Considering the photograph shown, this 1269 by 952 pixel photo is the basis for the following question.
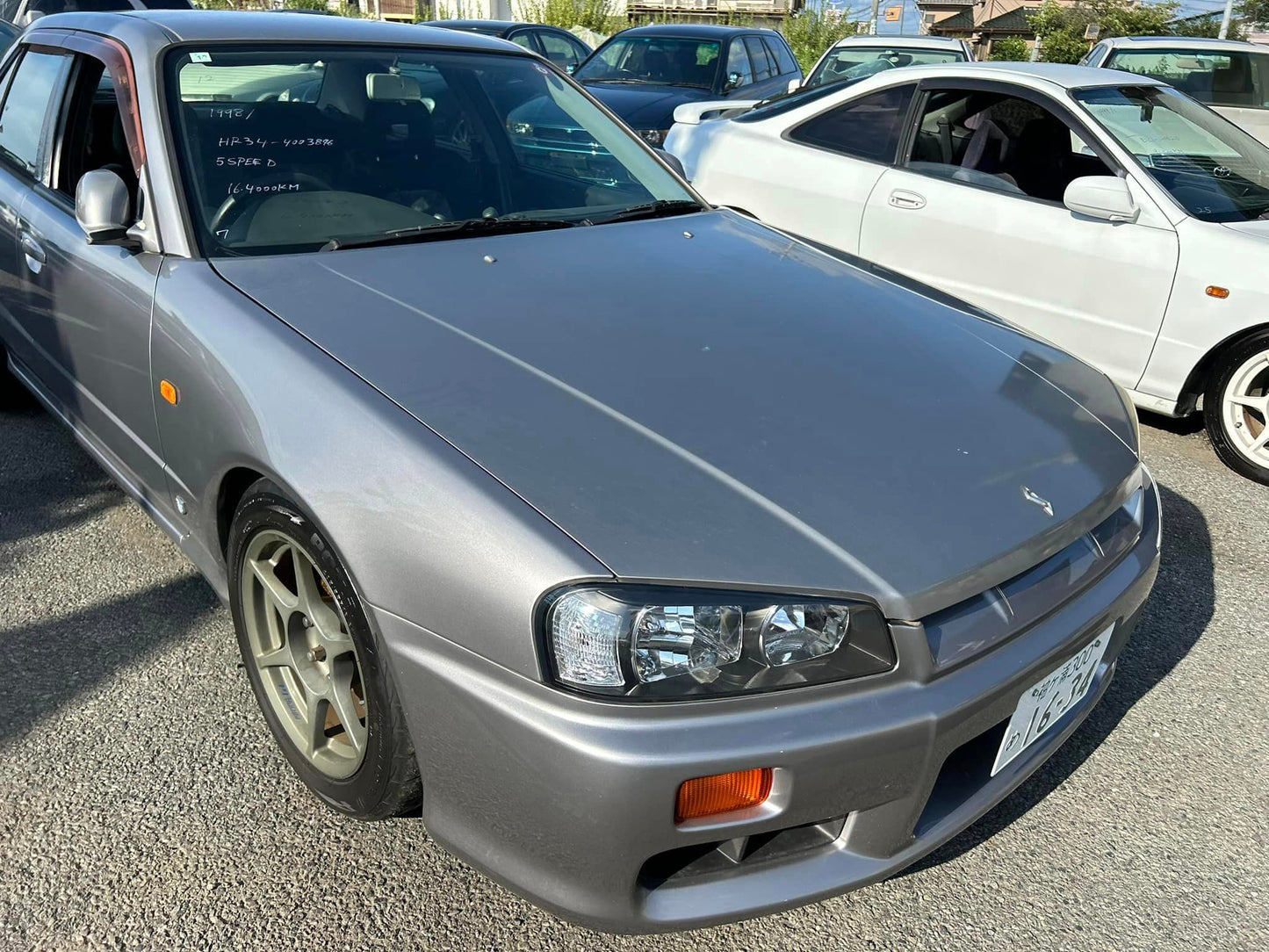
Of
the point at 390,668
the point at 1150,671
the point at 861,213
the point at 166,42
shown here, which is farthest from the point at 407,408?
the point at 861,213

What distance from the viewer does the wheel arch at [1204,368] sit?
383cm

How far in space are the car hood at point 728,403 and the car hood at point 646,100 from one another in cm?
602

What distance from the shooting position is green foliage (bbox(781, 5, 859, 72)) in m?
26.8

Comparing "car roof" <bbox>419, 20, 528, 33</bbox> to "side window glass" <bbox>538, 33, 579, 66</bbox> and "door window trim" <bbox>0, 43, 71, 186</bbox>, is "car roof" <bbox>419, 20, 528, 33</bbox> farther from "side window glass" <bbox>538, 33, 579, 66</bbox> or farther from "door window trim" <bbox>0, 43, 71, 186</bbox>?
"door window trim" <bbox>0, 43, 71, 186</bbox>

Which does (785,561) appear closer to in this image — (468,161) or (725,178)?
(468,161)

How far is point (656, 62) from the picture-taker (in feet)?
32.2

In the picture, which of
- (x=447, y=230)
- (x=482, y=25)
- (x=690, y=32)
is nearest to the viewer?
(x=447, y=230)

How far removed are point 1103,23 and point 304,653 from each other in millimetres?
38097

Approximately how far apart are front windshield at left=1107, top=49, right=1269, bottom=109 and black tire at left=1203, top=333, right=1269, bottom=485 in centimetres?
557

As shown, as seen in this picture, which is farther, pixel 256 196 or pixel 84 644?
pixel 84 644

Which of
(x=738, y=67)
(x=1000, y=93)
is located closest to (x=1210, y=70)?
(x=738, y=67)

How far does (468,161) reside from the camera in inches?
112

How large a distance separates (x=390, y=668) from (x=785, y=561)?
0.66 metres

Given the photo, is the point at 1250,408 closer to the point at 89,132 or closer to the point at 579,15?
the point at 89,132
